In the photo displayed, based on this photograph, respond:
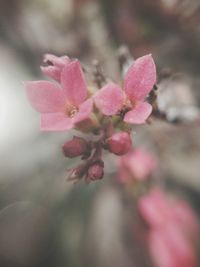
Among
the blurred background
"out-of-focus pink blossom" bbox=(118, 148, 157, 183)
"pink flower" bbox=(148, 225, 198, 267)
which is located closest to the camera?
"out-of-focus pink blossom" bbox=(118, 148, 157, 183)

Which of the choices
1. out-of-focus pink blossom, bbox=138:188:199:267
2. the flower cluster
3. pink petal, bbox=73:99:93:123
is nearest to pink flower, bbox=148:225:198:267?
out-of-focus pink blossom, bbox=138:188:199:267

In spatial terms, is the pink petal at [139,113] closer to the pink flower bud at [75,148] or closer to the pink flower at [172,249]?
the pink flower bud at [75,148]

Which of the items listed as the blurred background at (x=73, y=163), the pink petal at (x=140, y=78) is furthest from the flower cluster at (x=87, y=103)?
the blurred background at (x=73, y=163)

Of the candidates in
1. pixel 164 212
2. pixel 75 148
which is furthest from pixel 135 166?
pixel 75 148

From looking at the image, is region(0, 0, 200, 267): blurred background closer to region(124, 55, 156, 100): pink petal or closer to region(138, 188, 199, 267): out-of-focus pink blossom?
region(138, 188, 199, 267): out-of-focus pink blossom

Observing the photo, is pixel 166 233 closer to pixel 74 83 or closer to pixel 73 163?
pixel 73 163

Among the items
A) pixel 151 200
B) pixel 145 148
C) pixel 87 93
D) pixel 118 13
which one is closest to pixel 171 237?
pixel 151 200
